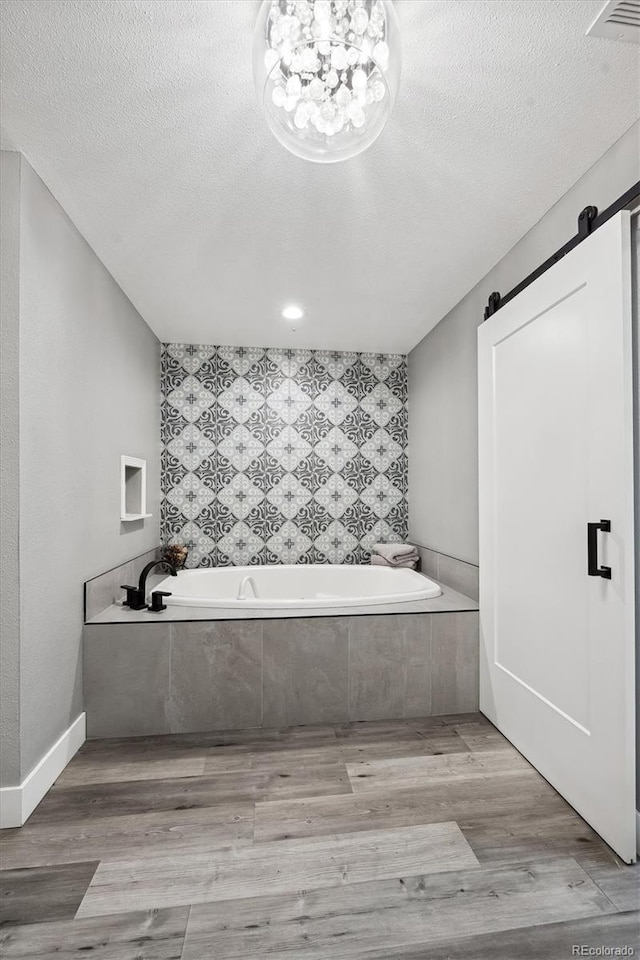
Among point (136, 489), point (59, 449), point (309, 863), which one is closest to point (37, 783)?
point (309, 863)

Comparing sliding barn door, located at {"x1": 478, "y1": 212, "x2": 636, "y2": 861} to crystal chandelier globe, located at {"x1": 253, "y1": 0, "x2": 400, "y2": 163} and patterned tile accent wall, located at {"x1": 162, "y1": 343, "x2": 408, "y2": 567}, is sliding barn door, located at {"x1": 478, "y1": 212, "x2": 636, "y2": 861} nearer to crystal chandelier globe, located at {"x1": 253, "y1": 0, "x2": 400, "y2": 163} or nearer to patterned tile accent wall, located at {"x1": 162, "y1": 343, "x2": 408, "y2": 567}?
crystal chandelier globe, located at {"x1": 253, "y1": 0, "x2": 400, "y2": 163}

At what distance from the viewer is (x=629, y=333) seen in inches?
59.2

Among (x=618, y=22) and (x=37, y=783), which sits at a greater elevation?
(x=618, y=22)

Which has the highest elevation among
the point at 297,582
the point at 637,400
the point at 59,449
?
the point at 637,400

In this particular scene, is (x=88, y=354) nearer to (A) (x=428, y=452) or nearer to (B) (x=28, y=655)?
(B) (x=28, y=655)

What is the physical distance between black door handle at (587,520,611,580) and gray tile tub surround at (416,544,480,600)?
116cm

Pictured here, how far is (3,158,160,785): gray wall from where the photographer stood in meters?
1.73

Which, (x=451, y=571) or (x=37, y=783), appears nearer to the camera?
(x=37, y=783)

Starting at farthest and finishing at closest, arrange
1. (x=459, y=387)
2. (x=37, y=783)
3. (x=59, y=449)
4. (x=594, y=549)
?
(x=459, y=387) → (x=59, y=449) → (x=37, y=783) → (x=594, y=549)

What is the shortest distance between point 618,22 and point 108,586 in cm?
280

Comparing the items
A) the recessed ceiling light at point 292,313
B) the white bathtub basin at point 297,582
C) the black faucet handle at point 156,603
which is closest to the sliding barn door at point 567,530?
the white bathtub basin at point 297,582

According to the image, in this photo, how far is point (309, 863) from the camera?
1484mm

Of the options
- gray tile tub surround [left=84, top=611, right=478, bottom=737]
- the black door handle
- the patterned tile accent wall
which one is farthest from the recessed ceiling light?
the black door handle

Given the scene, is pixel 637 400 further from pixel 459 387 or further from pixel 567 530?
pixel 459 387
